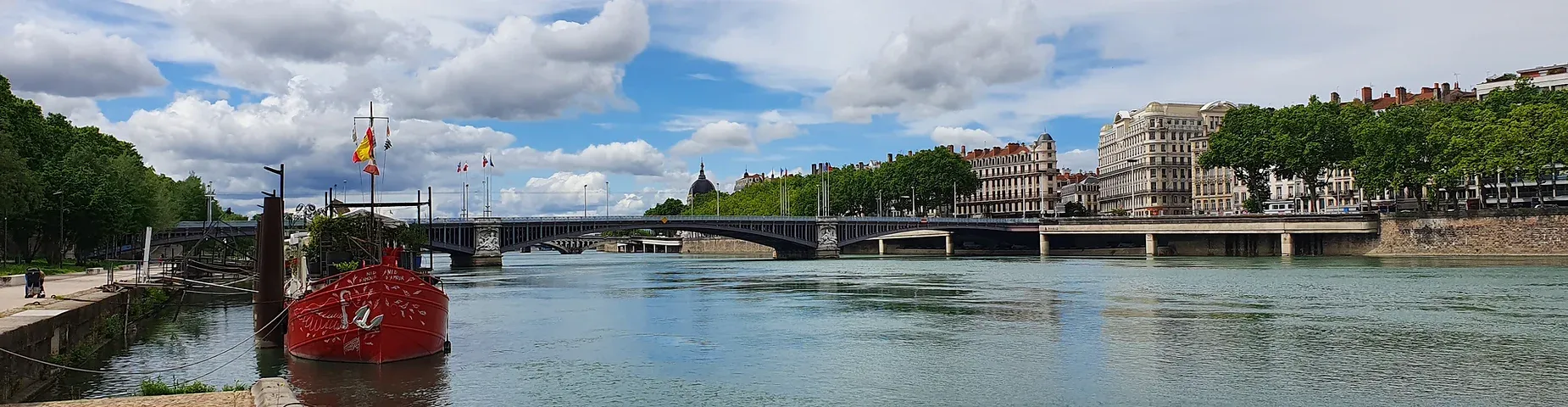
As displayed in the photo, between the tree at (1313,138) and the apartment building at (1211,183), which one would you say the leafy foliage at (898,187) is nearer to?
the apartment building at (1211,183)

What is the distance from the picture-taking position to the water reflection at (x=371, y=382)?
22.1 meters

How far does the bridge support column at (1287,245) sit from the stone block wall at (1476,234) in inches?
274

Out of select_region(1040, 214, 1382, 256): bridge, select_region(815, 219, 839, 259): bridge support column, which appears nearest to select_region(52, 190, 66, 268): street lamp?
select_region(815, 219, 839, 259): bridge support column

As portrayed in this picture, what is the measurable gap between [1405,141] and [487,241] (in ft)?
242

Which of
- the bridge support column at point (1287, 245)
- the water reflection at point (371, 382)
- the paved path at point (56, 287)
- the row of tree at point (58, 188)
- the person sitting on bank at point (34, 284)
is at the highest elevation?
the row of tree at point (58, 188)

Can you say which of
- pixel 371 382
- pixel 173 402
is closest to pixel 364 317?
pixel 371 382

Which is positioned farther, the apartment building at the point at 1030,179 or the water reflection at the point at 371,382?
the apartment building at the point at 1030,179

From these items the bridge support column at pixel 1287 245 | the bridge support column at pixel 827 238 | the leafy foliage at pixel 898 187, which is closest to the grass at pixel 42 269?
the bridge support column at pixel 827 238

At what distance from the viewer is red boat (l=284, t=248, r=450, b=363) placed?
1000 inches

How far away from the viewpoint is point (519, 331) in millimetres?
36438

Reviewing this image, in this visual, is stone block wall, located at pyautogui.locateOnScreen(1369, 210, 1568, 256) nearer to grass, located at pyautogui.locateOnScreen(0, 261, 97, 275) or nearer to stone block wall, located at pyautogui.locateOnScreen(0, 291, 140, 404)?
stone block wall, located at pyautogui.locateOnScreen(0, 291, 140, 404)

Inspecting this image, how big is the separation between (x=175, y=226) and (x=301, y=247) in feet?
172

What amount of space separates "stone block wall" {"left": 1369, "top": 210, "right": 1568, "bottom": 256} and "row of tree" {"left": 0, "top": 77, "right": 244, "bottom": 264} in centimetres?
9139

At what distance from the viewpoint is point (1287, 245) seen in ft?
346
